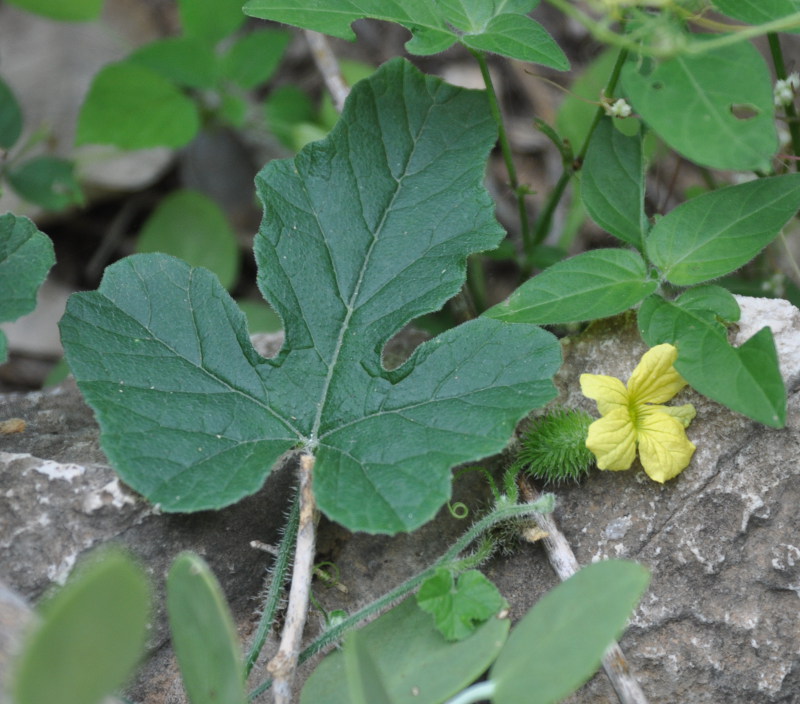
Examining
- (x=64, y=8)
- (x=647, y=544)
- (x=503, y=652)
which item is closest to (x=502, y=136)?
(x=647, y=544)

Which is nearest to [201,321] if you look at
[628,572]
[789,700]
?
[628,572]

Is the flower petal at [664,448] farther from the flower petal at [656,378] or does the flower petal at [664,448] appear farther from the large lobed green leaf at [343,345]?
the large lobed green leaf at [343,345]

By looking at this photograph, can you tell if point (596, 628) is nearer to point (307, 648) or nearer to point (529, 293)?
point (307, 648)

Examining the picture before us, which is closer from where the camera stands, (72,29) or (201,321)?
(201,321)

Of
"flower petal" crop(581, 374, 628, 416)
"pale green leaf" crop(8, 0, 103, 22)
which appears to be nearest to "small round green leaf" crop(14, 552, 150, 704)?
"flower petal" crop(581, 374, 628, 416)

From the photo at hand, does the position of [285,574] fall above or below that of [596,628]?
below

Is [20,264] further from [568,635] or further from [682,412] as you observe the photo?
[682,412]

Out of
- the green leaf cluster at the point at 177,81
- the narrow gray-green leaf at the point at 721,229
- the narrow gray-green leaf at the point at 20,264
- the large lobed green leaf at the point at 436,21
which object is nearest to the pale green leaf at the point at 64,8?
the green leaf cluster at the point at 177,81

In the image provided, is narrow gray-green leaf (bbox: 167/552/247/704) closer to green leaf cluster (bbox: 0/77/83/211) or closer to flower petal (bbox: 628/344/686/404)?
flower petal (bbox: 628/344/686/404)
